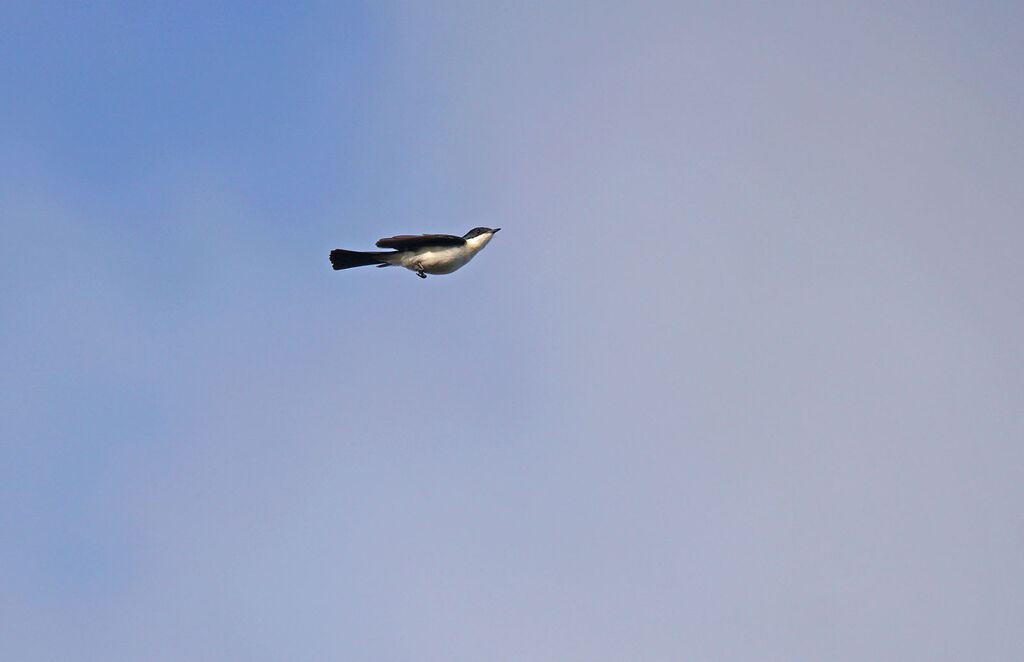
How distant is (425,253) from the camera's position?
184ft

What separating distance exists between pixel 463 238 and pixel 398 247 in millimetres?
2279

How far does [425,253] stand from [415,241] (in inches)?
23.6

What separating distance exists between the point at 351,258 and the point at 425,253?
3.13m

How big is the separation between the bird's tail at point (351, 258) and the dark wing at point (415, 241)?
1.53m

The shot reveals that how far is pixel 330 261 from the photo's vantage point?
2279 inches

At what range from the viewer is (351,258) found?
57906 mm

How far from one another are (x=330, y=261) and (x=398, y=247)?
299cm

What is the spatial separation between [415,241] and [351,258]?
3.13m

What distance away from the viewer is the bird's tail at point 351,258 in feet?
189

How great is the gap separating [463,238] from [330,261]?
4.73m

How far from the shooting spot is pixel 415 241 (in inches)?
2199

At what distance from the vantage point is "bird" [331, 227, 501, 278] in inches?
2201

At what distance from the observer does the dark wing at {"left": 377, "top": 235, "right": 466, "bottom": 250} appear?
55.7m

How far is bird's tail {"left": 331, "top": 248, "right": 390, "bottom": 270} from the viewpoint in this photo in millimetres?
57688
